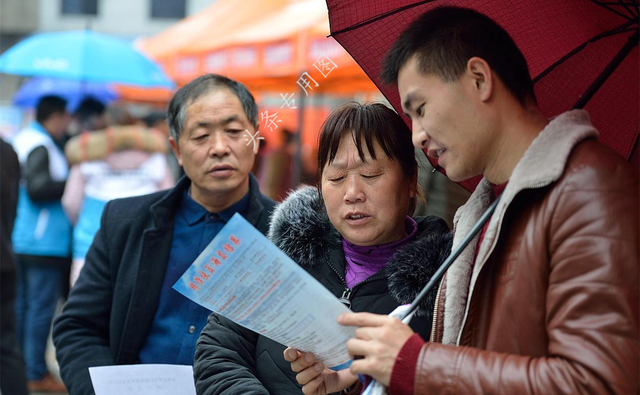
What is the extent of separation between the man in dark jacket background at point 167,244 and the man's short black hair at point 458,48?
1.29m

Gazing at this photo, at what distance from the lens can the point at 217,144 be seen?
3.10 metres

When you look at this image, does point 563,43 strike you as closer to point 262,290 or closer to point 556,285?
point 556,285

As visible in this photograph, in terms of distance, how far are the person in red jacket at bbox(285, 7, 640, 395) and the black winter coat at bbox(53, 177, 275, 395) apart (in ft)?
4.55

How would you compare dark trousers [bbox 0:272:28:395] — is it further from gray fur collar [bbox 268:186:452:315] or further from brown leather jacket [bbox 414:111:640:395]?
brown leather jacket [bbox 414:111:640:395]

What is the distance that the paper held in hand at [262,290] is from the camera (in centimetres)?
170

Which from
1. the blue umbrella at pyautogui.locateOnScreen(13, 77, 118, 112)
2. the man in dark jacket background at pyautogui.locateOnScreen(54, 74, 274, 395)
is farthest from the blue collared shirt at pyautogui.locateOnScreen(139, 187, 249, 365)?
the blue umbrella at pyautogui.locateOnScreen(13, 77, 118, 112)

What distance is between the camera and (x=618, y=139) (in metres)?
2.45

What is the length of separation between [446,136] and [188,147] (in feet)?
5.15

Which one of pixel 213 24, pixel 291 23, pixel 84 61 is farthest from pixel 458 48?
pixel 213 24

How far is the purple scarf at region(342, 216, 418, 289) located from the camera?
2340mm

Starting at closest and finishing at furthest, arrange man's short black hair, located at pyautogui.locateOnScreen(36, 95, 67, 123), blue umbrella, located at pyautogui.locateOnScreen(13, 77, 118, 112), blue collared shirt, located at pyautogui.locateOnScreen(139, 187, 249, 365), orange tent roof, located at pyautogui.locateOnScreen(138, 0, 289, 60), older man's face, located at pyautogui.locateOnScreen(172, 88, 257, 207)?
blue collared shirt, located at pyautogui.locateOnScreen(139, 187, 249, 365), older man's face, located at pyautogui.locateOnScreen(172, 88, 257, 207), man's short black hair, located at pyautogui.locateOnScreen(36, 95, 67, 123), orange tent roof, located at pyautogui.locateOnScreen(138, 0, 289, 60), blue umbrella, located at pyautogui.locateOnScreen(13, 77, 118, 112)

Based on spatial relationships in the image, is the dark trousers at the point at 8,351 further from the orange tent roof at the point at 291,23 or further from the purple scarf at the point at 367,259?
the purple scarf at the point at 367,259

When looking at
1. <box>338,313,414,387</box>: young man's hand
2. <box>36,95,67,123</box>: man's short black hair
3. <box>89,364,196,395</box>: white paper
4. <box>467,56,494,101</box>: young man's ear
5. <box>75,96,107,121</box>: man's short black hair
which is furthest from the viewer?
<box>75,96,107,121</box>: man's short black hair

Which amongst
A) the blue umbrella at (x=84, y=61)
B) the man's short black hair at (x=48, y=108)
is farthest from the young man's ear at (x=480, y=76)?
the blue umbrella at (x=84, y=61)
